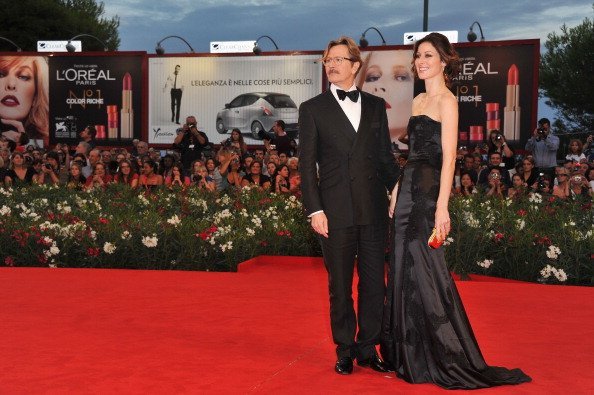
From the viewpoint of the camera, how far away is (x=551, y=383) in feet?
16.3

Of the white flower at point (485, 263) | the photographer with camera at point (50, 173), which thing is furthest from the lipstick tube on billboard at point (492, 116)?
the white flower at point (485, 263)

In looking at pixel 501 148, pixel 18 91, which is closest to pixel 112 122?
pixel 18 91

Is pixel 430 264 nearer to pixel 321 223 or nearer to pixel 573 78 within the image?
pixel 321 223

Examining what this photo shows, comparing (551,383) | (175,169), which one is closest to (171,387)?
(551,383)

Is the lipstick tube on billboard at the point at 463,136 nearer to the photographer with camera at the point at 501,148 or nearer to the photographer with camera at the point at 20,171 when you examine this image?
the photographer with camera at the point at 501,148

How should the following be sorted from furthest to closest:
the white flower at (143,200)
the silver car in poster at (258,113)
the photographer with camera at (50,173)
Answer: the silver car in poster at (258,113) < the photographer with camera at (50,173) < the white flower at (143,200)

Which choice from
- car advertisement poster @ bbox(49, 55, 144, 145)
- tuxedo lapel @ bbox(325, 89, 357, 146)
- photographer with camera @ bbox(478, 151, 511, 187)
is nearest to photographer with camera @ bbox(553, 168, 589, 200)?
photographer with camera @ bbox(478, 151, 511, 187)

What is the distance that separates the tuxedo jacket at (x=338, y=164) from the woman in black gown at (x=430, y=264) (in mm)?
239

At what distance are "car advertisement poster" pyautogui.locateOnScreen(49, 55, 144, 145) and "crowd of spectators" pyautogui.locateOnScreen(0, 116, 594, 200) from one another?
25.8 ft

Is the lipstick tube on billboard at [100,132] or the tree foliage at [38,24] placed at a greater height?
the tree foliage at [38,24]

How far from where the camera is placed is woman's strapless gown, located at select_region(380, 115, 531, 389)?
480 centimetres

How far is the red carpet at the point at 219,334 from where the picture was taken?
496 centimetres

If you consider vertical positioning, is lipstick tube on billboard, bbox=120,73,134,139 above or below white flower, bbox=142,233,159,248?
above

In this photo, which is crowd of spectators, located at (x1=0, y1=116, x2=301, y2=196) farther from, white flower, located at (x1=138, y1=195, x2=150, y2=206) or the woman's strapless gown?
the woman's strapless gown
